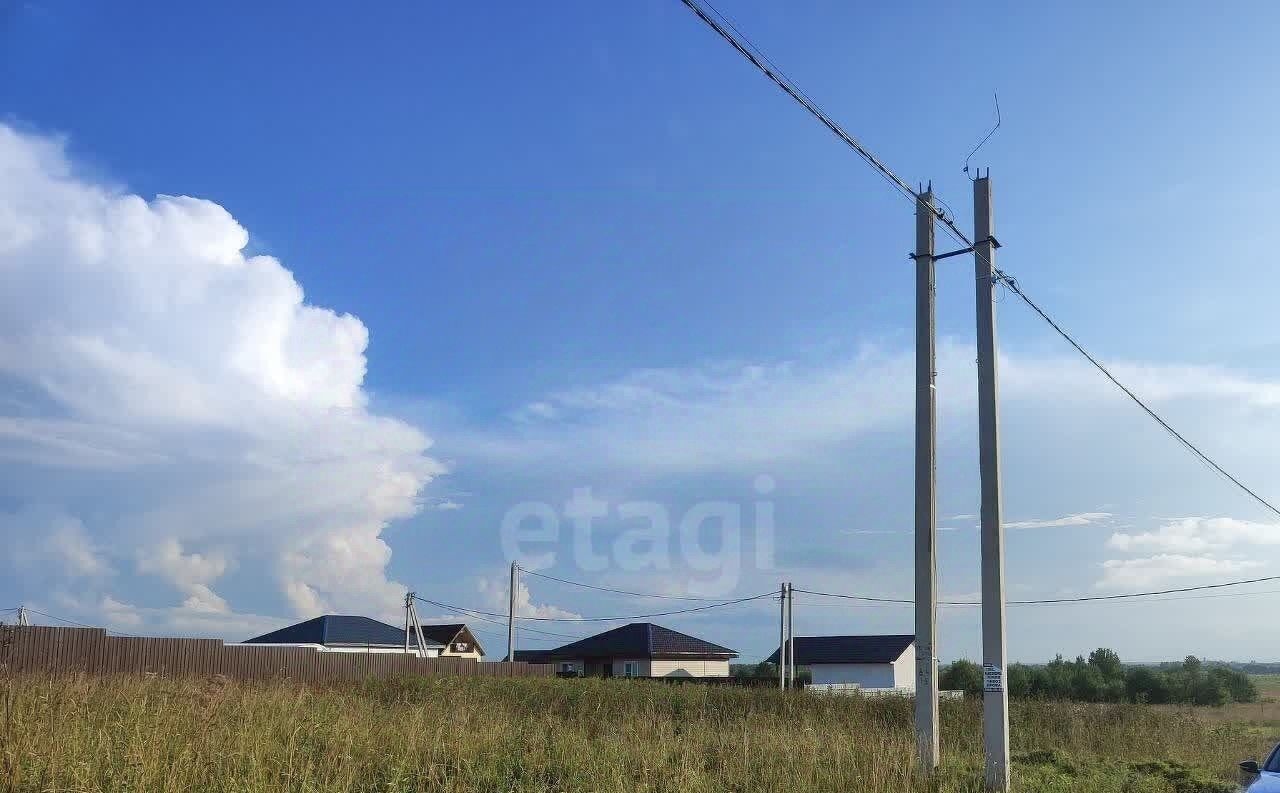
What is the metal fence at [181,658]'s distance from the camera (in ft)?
71.8

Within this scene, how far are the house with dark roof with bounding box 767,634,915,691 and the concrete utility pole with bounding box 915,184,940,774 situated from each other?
109 ft

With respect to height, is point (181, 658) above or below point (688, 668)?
above

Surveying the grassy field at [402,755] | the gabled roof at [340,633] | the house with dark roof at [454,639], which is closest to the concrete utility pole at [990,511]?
the grassy field at [402,755]

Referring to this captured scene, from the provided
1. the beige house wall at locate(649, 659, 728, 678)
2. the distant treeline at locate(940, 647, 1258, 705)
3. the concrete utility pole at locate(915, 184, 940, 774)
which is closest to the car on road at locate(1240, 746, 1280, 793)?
the concrete utility pole at locate(915, 184, 940, 774)

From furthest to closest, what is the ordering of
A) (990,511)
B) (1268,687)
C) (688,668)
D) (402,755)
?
(1268,687) → (688,668) → (990,511) → (402,755)

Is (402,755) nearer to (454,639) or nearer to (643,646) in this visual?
(643,646)

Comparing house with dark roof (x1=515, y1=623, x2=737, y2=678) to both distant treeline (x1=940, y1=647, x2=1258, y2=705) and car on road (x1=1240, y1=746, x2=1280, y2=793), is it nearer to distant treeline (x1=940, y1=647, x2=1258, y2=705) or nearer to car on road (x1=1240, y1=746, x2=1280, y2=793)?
distant treeline (x1=940, y1=647, x2=1258, y2=705)

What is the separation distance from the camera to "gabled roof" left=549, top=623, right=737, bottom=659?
143 feet

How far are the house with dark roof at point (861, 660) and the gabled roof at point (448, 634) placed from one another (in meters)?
17.0

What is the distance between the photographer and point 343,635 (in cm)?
4288

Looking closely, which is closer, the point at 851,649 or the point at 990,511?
the point at 990,511

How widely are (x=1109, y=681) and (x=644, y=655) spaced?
66.1ft

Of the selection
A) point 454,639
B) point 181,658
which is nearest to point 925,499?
point 181,658

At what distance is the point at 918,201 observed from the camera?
1139 centimetres
